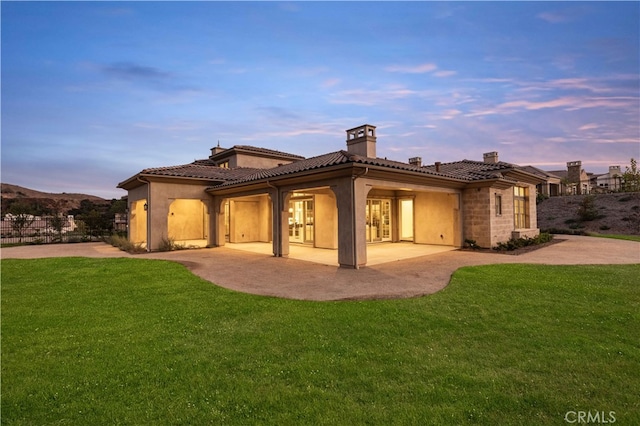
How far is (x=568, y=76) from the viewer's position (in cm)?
1406

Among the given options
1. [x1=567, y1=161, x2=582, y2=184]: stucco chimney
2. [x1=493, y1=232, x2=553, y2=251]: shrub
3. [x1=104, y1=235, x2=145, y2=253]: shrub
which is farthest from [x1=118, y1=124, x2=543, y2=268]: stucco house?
[x1=567, y1=161, x2=582, y2=184]: stucco chimney

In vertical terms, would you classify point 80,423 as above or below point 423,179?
below

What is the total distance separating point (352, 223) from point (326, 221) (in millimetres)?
5335

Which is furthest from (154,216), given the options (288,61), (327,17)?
(327,17)

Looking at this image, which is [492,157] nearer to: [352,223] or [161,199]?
[352,223]

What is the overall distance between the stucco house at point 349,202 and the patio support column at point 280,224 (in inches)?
1.5

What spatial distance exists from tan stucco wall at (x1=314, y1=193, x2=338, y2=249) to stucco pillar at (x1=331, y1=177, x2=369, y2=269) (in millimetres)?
4508

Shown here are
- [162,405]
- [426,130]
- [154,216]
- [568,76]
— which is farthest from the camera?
[426,130]

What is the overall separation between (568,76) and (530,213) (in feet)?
23.7

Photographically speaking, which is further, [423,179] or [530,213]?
[530,213]

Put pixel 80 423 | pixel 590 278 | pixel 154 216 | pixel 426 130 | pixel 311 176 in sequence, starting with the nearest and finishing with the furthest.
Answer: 1. pixel 80 423
2. pixel 590 278
3. pixel 311 176
4. pixel 154 216
5. pixel 426 130

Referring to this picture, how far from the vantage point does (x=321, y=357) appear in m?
3.88

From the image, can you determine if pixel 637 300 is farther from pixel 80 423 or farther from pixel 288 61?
pixel 288 61

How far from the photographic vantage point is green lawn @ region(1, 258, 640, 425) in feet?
9.35
